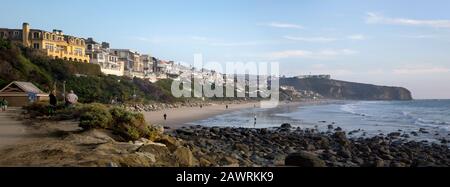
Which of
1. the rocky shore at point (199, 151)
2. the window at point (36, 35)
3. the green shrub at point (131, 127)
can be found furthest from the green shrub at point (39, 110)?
the window at point (36, 35)

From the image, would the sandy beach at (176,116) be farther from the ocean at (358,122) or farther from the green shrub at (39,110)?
the green shrub at (39,110)

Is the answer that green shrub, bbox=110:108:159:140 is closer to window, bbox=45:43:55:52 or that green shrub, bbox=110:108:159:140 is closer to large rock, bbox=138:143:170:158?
large rock, bbox=138:143:170:158

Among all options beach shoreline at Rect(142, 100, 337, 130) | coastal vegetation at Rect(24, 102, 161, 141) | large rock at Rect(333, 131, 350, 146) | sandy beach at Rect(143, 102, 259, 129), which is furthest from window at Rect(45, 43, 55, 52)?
coastal vegetation at Rect(24, 102, 161, 141)

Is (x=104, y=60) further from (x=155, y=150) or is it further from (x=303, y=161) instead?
(x=155, y=150)

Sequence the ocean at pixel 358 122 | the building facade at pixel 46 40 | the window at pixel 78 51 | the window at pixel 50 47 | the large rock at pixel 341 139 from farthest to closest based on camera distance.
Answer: the window at pixel 78 51 → the window at pixel 50 47 → the building facade at pixel 46 40 → the ocean at pixel 358 122 → the large rock at pixel 341 139

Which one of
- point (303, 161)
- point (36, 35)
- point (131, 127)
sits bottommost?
point (303, 161)

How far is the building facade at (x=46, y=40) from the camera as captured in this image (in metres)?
71.2

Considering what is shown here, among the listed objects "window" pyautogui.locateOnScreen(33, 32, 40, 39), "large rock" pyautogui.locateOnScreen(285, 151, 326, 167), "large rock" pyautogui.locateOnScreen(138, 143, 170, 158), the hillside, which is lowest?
"large rock" pyautogui.locateOnScreen(285, 151, 326, 167)

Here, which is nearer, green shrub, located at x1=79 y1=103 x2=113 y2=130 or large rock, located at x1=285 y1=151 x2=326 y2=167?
large rock, located at x1=285 y1=151 x2=326 y2=167

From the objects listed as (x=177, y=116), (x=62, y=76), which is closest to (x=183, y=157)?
(x=177, y=116)

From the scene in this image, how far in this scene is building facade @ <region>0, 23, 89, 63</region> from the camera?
71188 mm

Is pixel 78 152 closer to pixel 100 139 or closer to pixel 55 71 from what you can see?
pixel 100 139

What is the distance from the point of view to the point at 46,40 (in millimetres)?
71750
